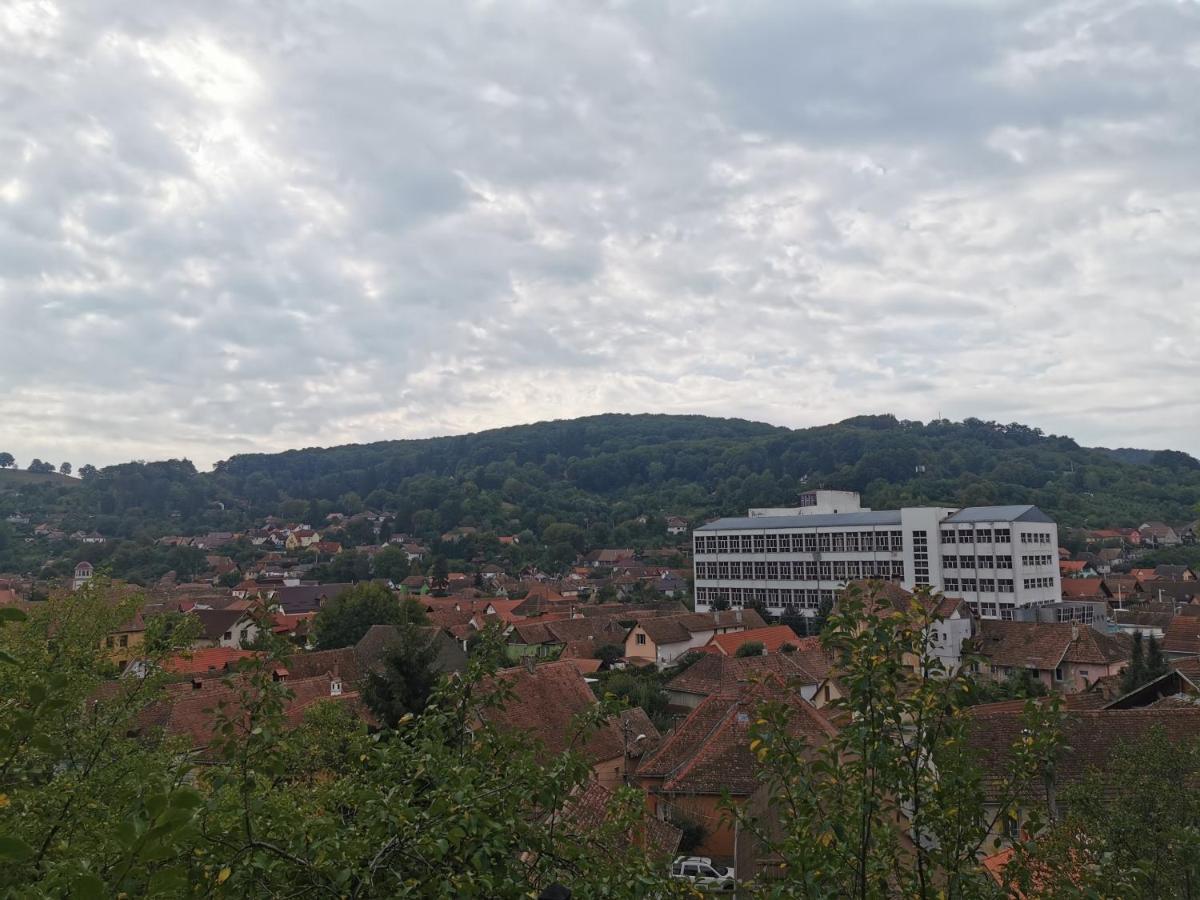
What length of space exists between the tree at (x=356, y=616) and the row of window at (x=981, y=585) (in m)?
38.6

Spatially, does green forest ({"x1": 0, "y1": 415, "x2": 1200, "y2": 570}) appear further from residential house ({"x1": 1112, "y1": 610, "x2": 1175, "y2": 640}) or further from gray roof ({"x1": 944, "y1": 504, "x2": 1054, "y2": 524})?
gray roof ({"x1": 944, "y1": 504, "x2": 1054, "y2": 524})

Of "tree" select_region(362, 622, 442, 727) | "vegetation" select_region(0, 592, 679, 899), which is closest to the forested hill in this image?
"tree" select_region(362, 622, 442, 727)

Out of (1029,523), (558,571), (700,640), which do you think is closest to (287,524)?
(558,571)

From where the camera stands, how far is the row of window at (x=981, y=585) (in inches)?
2104

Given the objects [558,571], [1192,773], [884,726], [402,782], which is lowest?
[558,571]

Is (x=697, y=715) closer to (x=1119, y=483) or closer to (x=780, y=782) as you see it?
(x=780, y=782)

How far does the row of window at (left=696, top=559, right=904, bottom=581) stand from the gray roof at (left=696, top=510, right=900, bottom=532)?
10.1ft

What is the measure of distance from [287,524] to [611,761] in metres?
184

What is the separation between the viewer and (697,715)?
23406mm

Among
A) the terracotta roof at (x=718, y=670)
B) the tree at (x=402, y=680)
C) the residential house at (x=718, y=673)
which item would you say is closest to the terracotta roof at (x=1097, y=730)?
the residential house at (x=718, y=673)

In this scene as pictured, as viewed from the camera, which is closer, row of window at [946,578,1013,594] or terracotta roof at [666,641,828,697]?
terracotta roof at [666,641,828,697]

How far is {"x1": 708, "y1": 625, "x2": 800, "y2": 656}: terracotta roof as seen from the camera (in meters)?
45.5

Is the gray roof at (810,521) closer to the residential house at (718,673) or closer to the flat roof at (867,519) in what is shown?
the flat roof at (867,519)

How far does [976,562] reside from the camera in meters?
54.9
